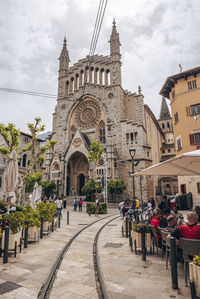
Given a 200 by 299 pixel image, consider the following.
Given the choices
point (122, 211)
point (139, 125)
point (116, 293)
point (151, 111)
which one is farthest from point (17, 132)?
point (151, 111)

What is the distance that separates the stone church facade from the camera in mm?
28812

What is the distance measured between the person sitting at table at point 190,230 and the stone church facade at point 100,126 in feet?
76.5

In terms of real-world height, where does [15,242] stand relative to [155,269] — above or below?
above

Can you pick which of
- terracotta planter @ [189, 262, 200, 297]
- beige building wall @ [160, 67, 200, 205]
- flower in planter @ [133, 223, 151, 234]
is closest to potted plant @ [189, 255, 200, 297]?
terracotta planter @ [189, 262, 200, 297]

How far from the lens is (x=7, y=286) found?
3760 millimetres

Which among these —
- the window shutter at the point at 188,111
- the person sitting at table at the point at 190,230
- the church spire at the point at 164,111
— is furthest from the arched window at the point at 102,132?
the church spire at the point at 164,111

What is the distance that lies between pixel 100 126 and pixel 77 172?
361 inches

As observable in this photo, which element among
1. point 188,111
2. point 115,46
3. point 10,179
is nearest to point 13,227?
point 10,179

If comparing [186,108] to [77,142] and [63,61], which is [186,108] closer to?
[77,142]

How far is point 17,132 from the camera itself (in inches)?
784

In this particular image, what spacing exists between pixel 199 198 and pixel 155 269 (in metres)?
15.0

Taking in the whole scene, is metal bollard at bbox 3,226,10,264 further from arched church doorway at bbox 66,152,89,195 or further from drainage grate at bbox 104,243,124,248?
arched church doorway at bbox 66,152,89,195

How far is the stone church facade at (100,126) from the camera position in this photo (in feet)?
94.5

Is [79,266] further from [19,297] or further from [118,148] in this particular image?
[118,148]
